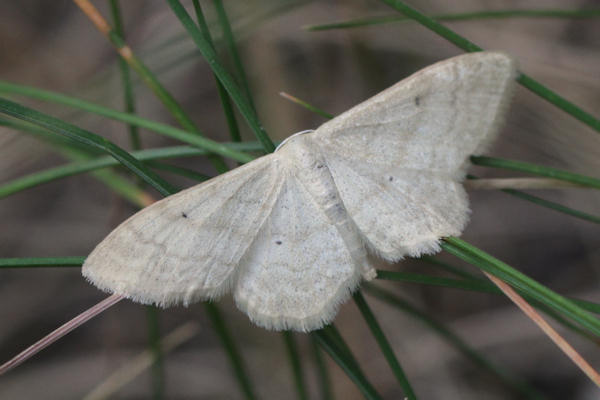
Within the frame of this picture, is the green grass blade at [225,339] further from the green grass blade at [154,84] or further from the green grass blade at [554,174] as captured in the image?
the green grass blade at [554,174]

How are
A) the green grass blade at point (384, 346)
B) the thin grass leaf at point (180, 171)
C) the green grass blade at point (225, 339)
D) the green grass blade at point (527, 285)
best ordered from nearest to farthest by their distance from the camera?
the green grass blade at point (527, 285) < the green grass blade at point (384, 346) < the thin grass leaf at point (180, 171) < the green grass blade at point (225, 339)

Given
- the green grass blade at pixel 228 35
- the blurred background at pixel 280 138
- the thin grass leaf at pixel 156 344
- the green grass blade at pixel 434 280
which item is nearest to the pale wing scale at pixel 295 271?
the green grass blade at pixel 434 280

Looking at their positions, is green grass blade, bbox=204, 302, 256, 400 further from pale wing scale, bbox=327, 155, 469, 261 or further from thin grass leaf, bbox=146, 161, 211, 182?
pale wing scale, bbox=327, 155, 469, 261

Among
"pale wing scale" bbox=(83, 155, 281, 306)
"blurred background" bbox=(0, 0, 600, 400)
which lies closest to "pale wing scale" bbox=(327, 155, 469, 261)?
"pale wing scale" bbox=(83, 155, 281, 306)

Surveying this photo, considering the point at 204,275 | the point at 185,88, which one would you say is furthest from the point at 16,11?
the point at 204,275

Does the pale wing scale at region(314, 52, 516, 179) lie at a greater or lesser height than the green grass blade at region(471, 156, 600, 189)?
greater

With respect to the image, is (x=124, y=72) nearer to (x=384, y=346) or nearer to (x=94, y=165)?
(x=94, y=165)

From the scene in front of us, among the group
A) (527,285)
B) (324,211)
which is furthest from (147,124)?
(527,285)
